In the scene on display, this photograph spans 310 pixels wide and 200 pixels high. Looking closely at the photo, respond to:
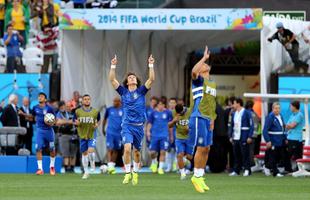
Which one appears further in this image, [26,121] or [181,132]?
[26,121]

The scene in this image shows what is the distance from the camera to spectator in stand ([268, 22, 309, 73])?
29.0 metres

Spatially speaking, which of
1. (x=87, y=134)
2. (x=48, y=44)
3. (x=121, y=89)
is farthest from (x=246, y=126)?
(x=48, y=44)

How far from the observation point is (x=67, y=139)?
28.6m

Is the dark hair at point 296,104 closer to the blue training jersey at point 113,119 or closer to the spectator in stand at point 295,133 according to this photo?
the spectator in stand at point 295,133

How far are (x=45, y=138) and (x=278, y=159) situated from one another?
6.36 metres

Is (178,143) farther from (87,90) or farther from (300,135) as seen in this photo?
(87,90)

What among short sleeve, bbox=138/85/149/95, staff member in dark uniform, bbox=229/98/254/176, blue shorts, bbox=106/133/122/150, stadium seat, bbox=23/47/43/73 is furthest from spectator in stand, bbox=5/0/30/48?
short sleeve, bbox=138/85/149/95

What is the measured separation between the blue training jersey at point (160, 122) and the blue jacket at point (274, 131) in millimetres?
3405

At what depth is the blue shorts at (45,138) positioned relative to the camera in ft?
86.9

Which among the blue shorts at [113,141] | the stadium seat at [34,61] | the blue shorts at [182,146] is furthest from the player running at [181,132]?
the stadium seat at [34,61]

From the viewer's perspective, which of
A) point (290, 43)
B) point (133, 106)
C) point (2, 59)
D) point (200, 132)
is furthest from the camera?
point (2, 59)

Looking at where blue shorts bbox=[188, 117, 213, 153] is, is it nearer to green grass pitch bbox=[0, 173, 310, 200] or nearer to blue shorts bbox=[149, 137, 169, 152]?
green grass pitch bbox=[0, 173, 310, 200]

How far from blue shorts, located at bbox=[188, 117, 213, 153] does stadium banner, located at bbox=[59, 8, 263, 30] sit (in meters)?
11.1

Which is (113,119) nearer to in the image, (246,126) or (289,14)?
(246,126)
